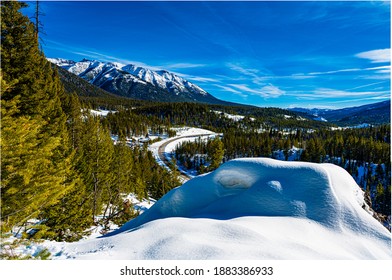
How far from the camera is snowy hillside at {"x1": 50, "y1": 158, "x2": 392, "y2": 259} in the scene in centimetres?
641

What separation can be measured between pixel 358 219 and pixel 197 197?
6610 mm

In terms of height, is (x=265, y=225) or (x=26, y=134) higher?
(x=26, y=134)

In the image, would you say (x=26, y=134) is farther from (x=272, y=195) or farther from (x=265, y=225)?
(x=272, y=195)

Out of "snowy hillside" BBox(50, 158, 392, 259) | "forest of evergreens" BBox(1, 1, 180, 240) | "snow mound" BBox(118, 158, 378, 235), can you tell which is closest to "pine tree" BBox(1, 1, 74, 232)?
"forest of evergreens" BBox(1, 1, 180, 240)

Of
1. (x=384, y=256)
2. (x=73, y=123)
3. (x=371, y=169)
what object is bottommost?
(x=371, y=169)

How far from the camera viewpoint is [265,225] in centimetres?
791

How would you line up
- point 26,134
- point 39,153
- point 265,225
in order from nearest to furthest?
point 265,225 → point 26,134 → point 39,153

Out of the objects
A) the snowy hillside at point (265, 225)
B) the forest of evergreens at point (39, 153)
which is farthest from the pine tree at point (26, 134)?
the snowy hillside at point (265, 225)

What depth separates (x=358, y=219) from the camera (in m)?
7.71

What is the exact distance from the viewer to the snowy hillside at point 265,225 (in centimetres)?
641

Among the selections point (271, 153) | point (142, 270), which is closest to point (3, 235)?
point (142, 270)

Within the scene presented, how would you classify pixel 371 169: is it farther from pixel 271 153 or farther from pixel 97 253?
pixel 97 253

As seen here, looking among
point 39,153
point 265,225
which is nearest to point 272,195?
point 265,225

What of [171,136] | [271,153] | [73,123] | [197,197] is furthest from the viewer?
[171,136]
